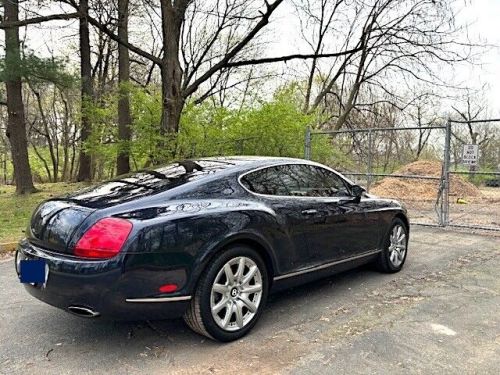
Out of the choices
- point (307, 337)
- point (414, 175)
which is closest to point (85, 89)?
point (414, 175)

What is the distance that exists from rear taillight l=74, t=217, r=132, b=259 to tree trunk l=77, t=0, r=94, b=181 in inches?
301

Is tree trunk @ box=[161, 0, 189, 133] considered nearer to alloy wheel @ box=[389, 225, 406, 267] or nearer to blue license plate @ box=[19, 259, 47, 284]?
alloy wheel @ box=[389, 225, 406, 267]

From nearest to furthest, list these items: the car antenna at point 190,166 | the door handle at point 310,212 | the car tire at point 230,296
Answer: the car tire at point 230,296, the car antenna at point 190,166, the door handle at point 310,212

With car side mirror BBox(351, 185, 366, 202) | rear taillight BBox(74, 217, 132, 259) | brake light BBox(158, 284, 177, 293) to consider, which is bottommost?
brake light BBox(158, 284, 177, 293)

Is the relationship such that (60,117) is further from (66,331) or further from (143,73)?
(66,331)

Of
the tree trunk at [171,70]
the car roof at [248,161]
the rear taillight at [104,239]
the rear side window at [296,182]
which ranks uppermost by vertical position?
the tree trunk at [171,70]

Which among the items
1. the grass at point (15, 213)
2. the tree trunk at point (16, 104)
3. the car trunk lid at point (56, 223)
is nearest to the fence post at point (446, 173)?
the car trunk lid at point (56, 223)

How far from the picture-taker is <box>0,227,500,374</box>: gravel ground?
2.85m

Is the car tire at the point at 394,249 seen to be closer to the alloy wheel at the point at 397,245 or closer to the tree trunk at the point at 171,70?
the alloy wheel at the point at 397,245

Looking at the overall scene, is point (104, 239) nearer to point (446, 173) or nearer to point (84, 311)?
point (84, 311)

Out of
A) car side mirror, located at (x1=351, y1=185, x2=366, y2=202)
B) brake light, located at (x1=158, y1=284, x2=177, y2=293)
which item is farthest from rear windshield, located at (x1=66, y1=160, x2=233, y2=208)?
car side mirror, located at (x1=351, y1=185, x2=366, y2=202)

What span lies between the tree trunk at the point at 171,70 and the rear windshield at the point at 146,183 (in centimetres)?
560

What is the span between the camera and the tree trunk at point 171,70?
30.7ft

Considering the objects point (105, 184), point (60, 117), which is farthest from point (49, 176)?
point (105, 184)
